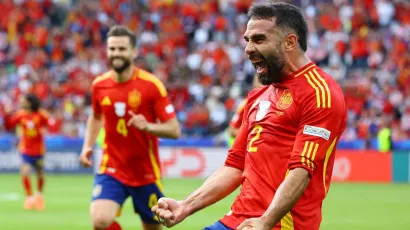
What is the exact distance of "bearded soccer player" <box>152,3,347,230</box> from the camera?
491 cm

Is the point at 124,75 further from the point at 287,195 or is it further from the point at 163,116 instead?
the point at 287,195

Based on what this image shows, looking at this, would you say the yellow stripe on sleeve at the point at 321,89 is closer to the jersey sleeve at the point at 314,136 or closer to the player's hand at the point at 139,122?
the jersey sleeve at the point at 314,136

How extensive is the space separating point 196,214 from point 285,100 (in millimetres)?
11322

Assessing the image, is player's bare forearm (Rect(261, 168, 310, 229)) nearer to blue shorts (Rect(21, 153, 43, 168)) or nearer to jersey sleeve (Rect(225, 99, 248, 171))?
jersey sleeve (Rect(225, 99, 248, 171))

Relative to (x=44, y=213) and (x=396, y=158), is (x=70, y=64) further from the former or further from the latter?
(x=44, y=213)

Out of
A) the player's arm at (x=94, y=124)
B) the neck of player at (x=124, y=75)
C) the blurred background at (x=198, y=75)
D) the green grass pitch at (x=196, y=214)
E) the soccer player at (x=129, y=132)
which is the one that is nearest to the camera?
the soccer player at (x=129, y=132)

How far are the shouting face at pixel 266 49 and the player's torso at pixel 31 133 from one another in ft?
45.6

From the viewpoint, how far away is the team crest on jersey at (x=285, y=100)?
513cm

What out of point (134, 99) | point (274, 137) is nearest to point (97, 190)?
point (134, 99)

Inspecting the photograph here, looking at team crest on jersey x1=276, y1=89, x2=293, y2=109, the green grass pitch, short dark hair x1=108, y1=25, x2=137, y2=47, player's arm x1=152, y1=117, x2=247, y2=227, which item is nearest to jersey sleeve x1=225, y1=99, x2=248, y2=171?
player's arm x1=152, y1=117, x2=247, y2=227

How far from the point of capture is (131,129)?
9.44 m

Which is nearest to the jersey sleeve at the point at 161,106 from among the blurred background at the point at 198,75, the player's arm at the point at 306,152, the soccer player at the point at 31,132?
the player's arm at the point at 306,152

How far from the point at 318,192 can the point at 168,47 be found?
26.4m

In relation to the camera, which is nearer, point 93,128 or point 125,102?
point 125,102
